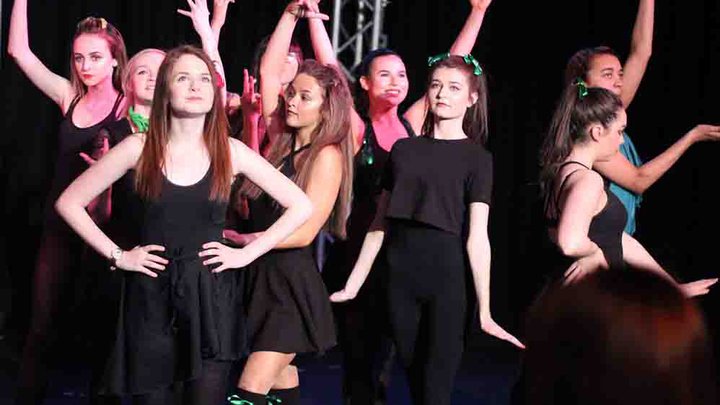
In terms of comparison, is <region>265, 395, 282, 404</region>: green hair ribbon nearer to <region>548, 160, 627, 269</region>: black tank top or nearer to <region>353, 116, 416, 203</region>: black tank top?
<region>353, 116, 416, 203</region>: black tank top

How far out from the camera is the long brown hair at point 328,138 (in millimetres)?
3654

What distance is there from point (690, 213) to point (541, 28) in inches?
53.5

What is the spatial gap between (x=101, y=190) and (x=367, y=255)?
95 cm

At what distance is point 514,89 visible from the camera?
680cm

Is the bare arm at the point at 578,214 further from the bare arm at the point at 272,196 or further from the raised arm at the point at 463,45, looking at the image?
the raised arm at the point at 463,45

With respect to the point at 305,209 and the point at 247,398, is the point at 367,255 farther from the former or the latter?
the point at 247,398

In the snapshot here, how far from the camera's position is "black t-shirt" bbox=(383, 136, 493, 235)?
3615 millimetres

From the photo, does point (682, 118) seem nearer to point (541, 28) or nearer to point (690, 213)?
point (690, 213)

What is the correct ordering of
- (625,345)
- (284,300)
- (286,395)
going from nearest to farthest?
(625,345)
(284,300)
(286,395)

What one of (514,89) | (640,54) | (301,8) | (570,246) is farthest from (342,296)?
(514,89)

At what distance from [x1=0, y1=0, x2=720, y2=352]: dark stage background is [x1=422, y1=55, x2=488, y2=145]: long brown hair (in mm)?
1870

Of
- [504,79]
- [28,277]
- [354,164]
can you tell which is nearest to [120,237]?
[354,164]

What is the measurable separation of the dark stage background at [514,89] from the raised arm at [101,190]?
2.84m

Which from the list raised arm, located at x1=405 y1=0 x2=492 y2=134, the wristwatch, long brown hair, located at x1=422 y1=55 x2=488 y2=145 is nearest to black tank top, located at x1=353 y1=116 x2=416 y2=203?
raised arm, located at x1=405 y1=0 x2=492 y2=134
